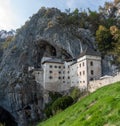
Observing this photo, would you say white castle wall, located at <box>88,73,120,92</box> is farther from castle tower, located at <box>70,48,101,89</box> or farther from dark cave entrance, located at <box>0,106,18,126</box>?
dark cave entrance, located at <box>0,106,18,126</box>

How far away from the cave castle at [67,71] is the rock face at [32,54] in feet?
7.98

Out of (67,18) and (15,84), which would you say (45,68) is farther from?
(67,18)

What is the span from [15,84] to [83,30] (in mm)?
23715

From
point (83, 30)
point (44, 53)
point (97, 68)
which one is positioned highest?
point (83, 30)

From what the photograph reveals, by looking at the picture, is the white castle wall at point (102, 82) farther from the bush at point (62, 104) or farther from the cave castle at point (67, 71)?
the bush at point (62, 104)

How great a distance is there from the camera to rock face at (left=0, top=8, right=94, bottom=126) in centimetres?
6244

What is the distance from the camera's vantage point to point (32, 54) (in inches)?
2800

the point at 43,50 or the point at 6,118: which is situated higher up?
the point at 43,50

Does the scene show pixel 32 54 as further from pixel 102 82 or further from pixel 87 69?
pixel 102 82

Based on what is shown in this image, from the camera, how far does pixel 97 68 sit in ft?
183

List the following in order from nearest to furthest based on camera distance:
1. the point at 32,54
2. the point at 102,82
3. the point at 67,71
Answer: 1. the point at 102,82
2. the point at 67,71
3. the point at 32,54

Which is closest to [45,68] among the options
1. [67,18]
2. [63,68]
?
[63,68]

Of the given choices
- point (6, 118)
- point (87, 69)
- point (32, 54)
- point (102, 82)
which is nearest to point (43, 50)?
point (32, 54)

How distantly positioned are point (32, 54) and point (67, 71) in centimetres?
1389
